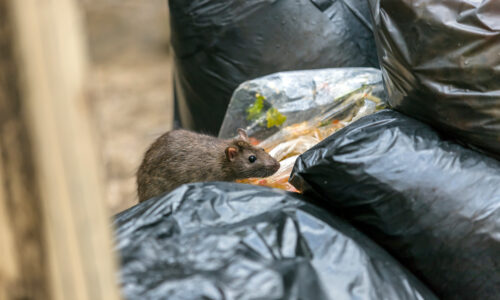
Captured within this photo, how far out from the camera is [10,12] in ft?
2.53

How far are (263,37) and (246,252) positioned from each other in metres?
1.89

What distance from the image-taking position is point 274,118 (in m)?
2.81

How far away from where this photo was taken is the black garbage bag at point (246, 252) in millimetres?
1387

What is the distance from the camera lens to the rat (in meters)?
2.85

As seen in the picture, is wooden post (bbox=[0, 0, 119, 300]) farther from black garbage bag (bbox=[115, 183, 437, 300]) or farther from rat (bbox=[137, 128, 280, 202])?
rat (bbox=[137, 128, 280, 202])

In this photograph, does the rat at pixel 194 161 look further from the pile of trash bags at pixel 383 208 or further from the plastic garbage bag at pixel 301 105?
the pile of trash bags at pixel 383 208

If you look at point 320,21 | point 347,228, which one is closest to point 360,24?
point 320,21

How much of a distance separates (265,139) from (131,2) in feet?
20.2

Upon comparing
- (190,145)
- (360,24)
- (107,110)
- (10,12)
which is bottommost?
(107,110)

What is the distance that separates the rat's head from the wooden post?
1893mm

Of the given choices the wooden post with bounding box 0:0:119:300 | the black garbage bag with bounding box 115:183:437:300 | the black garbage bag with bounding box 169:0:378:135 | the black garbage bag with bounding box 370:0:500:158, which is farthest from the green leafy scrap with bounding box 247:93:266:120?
the wooden post with bounding box 0:0:119:300

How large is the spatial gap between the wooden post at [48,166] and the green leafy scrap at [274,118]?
6.36 feet

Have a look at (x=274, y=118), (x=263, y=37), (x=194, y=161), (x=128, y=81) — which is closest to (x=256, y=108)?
(x=274, y=118)

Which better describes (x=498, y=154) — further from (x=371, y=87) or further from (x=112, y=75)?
(x=112, y=75)
